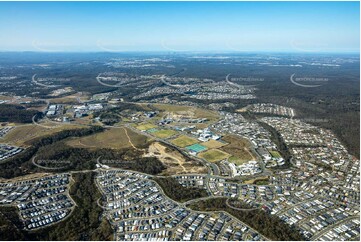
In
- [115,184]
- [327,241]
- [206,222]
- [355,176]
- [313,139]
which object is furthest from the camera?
[313,139]

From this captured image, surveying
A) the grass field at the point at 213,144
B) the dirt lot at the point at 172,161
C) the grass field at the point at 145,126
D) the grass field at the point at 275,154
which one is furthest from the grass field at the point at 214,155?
the grass field at the point at 145,126

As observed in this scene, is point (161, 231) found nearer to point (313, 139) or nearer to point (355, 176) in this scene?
point (355, 176)

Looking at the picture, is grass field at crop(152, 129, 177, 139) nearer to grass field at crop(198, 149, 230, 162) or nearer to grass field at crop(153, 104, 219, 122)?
grass field at crop(198, 149, 230, 162)

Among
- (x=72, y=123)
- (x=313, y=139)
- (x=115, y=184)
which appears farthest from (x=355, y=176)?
(x=72, y=123)

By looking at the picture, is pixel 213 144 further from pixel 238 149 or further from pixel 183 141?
pixel 183 141

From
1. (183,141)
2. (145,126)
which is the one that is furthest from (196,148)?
(145,126)

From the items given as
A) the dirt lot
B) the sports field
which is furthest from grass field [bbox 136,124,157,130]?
the sports field

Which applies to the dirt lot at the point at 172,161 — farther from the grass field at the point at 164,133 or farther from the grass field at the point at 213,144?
the grass field at the point at 213,144
